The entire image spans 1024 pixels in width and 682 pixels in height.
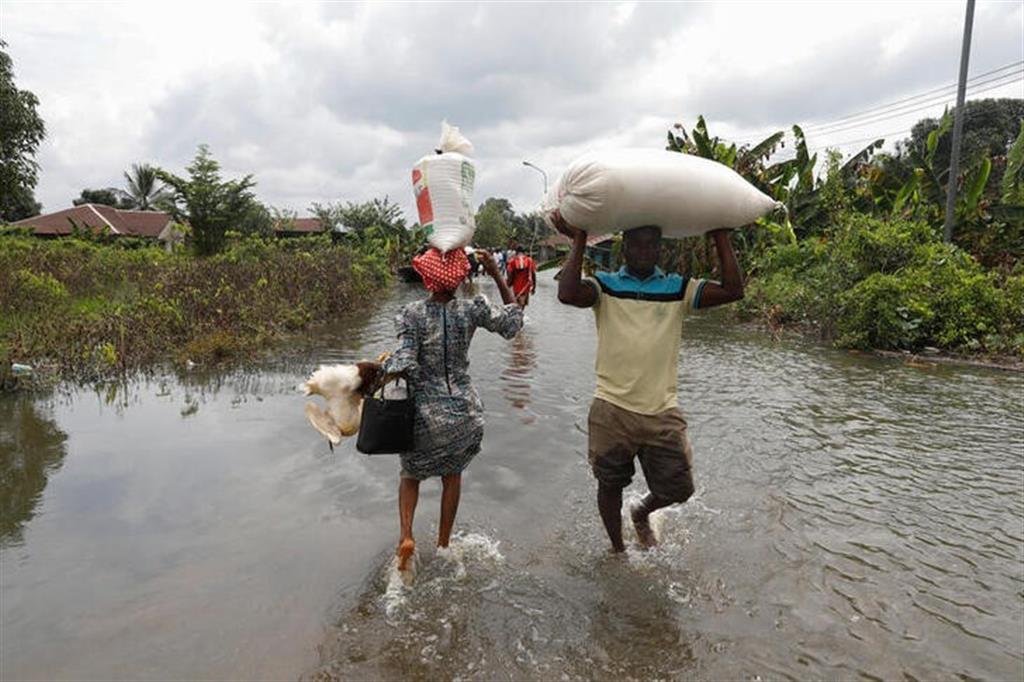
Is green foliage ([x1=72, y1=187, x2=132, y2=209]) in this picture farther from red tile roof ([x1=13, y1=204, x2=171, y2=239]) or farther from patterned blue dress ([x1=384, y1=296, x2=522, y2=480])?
patterned blue dress ([x1=384, y1=296, x2=522, y2=480])

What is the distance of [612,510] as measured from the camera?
336 cm

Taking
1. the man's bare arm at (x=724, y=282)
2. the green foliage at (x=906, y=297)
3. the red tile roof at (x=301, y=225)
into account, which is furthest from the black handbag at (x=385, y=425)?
the red tile roof at (x=301, y=225)

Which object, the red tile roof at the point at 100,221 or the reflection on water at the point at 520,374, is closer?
the reflection on water at the point at 520,374

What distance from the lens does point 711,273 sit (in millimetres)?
19062

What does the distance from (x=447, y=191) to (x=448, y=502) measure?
1.57m

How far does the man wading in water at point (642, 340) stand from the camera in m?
3.00

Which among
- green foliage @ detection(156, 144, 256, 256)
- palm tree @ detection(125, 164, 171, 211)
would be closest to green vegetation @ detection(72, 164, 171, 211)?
palm tree @ detection(125, 164, 171, 211)

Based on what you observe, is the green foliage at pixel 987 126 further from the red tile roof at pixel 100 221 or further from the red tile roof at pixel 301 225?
the red tile roof at pixel 100 221

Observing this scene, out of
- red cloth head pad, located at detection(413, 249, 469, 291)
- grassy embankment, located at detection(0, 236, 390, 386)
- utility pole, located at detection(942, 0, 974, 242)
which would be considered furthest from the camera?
utility pole, located at detection(942, 0, 974, 242)

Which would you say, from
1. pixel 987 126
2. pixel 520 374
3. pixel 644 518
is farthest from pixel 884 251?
pixel 987 126

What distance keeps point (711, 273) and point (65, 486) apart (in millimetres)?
17401

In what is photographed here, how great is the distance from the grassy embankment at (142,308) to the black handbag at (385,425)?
550 cm

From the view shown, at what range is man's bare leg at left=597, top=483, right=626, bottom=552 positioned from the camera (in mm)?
3303

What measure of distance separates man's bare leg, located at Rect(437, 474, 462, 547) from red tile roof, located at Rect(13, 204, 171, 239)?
39.4 metres
